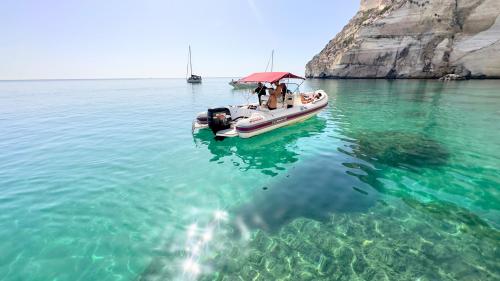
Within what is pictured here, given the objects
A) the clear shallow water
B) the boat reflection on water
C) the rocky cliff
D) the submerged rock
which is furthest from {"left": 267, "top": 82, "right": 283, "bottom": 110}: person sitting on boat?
the rocky cliff

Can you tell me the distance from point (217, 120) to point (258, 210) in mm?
7161

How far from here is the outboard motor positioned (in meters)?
12.3

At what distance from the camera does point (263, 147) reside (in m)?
11.4

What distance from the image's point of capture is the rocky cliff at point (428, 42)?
1972 inches

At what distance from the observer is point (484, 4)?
50.7 metres

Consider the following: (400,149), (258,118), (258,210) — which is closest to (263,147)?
(258,118)

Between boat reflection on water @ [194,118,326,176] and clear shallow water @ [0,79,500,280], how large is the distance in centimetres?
11

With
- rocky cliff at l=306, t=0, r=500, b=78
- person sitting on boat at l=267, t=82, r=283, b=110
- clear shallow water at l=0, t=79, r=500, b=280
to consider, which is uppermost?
rocky cliff at l=306, t=0, r=500, b=78

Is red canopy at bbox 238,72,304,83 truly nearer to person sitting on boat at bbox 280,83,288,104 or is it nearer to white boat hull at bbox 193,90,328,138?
person sitting on boat at bbox 280,83,288,104

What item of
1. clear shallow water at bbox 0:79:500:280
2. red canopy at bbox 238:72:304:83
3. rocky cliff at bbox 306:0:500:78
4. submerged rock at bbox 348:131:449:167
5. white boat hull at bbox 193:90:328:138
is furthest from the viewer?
rocky cliff at bbox 306:0:500:78

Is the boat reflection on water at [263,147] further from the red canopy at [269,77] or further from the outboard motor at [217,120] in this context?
the red canopy at [269,77]

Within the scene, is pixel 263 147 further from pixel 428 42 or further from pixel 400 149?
pixel 428 42

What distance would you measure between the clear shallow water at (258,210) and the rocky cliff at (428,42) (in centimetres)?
5776

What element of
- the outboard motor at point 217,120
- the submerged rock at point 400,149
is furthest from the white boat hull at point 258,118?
the submerged rock at point 400,149
